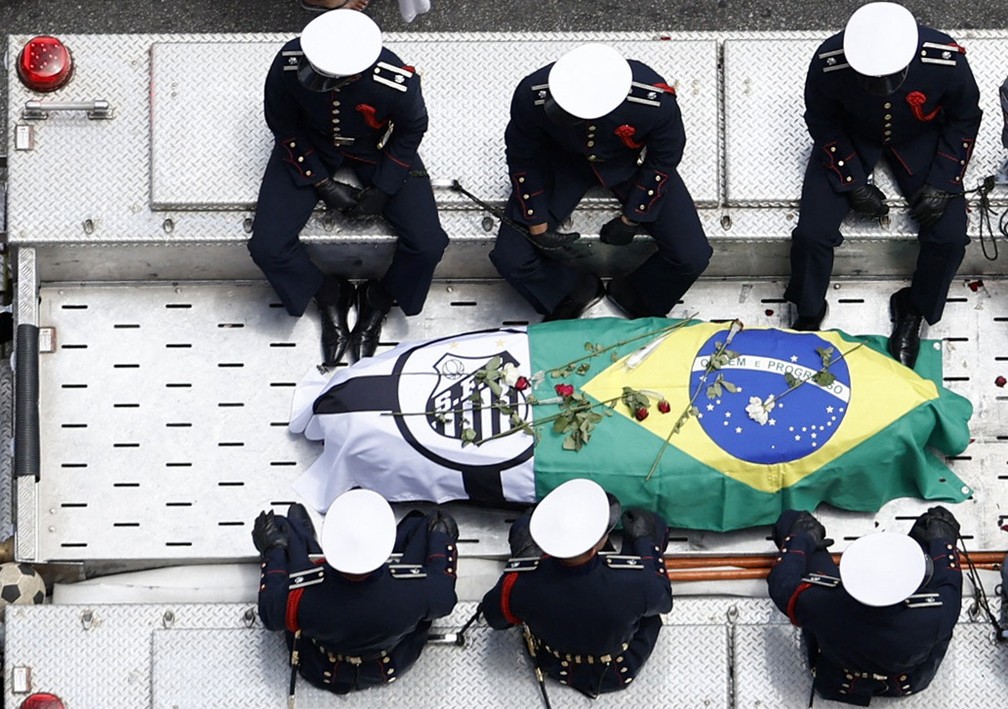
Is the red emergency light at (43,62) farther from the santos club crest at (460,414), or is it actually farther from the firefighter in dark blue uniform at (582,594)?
the firefighter in dark blue uniform at (582,594)

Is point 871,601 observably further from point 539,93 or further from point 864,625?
point 539,93

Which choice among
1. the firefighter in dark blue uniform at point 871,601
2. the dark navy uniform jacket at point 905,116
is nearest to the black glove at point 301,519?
the firefighter in dark blue uniform at point 871,601

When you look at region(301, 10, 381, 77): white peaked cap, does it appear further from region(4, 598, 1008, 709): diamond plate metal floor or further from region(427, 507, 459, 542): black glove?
region(4, 598, 1008, 709): diamond plate metal floor

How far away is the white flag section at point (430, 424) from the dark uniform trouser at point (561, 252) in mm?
279

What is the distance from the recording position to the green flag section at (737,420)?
6.27 m

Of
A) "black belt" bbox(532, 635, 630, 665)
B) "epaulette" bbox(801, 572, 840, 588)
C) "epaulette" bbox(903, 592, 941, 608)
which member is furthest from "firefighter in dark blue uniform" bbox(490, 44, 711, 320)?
"epaulette" bbox(903, 592, 941, 608)

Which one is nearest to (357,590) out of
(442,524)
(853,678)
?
(442,524)

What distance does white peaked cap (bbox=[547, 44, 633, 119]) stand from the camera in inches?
239

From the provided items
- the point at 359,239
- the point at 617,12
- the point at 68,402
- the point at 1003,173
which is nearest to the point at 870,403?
the point at 1003,173

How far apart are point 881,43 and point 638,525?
6.69 feet

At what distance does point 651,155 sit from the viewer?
6387 millimetres

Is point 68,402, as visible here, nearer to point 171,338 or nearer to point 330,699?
point 171,338

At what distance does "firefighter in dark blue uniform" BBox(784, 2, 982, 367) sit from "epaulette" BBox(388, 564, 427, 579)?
1.96 m

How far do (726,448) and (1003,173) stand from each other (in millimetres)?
1661
